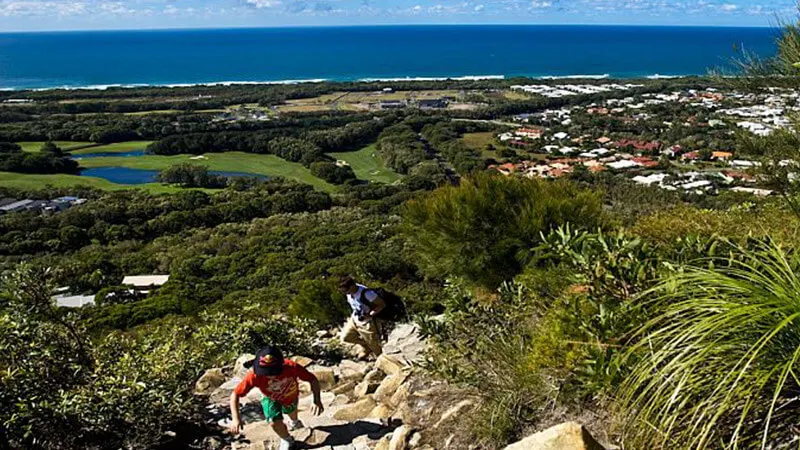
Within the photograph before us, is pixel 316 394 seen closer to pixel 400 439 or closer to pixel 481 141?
pixel 400 439

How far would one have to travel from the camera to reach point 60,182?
42.3 m

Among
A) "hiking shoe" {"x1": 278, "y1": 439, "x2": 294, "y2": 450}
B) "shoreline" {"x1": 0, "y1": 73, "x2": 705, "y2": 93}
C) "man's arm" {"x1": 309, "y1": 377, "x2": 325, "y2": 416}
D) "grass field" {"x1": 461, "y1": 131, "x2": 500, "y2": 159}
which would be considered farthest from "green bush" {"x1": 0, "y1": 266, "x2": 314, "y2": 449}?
"shoreline" {"x1": 0, "y1": 73, "x2": 705, "y2": 93}

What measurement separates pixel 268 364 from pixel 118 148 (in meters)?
57.8

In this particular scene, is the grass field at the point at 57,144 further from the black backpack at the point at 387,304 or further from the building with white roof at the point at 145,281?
the black backpack at the point at 387,304

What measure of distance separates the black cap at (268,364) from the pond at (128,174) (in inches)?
1639

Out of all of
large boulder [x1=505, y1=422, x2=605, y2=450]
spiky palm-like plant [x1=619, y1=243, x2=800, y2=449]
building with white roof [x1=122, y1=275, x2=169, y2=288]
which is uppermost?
spiky palm-like plant [x1=619, y1=243, x2=800, y2=449]

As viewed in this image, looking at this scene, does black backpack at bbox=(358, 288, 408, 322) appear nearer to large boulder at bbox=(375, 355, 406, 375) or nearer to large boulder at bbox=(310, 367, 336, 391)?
large boulder at bbox=(375, 355, 406, 375)

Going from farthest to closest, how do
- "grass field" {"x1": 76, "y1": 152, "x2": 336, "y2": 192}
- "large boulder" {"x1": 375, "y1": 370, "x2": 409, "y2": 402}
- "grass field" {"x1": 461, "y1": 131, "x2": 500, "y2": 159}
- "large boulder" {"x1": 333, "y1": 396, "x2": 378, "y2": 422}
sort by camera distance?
1. "grass field" {"x1": 461, "y1": 131, "x2": 500, "y2": 159}
2. "grass field" {"x1": 76, "y1": 152, "x2": 336, "y2": 192}
3. "large boulder" {"x1": 375, "y1": 370, "x2": 409, "y2": 402}
4. "large boulder" {"x1": 333, "y1": 396, "x2": 378, "y2": 422}

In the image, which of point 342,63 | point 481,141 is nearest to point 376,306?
point 481,141

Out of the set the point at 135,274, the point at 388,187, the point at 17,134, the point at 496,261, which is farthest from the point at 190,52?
the point at 496,261

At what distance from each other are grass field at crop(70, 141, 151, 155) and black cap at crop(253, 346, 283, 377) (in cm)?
5621

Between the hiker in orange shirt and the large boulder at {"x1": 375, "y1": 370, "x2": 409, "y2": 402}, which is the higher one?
the hiker in orange shirt

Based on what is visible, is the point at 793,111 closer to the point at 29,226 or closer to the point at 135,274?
the point at 135,274

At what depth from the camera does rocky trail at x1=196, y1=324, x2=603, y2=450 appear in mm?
3062
